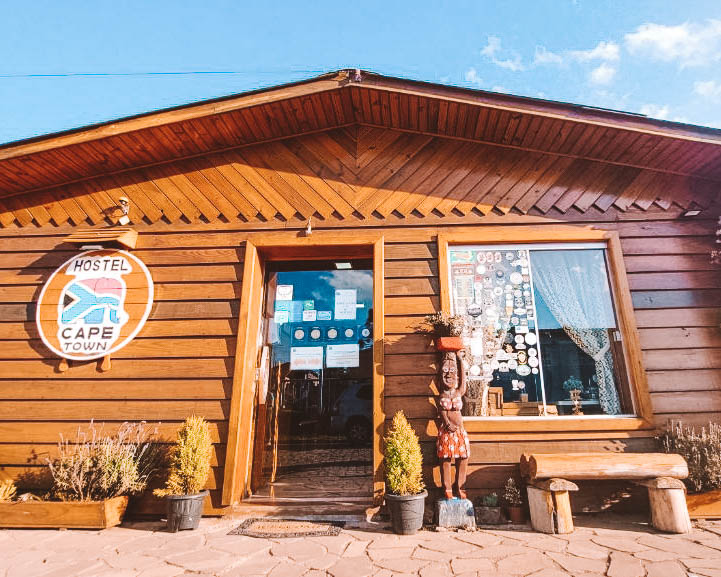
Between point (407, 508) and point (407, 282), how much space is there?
2.33 meters

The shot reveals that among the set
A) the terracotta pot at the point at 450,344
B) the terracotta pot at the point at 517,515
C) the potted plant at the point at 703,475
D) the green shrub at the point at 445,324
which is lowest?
the terracotta pot at the point at 517,515

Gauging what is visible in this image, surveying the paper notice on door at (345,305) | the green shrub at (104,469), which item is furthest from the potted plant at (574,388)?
the green shrub at (104,469)

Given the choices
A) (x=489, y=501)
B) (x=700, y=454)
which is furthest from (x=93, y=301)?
(x=700, y=454)

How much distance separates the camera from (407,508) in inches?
143

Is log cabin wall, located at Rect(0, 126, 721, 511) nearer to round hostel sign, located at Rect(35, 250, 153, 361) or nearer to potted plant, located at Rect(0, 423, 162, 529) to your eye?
round hostel sign, located at Rect(35, 250, 153, 361)

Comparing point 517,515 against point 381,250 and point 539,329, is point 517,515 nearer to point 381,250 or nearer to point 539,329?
point 539,329

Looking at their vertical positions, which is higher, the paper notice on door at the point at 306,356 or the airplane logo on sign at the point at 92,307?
the airplane logo on sign at the point at 92,307

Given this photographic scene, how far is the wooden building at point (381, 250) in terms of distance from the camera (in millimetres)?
4449

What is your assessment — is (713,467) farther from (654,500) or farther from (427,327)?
(427,327)

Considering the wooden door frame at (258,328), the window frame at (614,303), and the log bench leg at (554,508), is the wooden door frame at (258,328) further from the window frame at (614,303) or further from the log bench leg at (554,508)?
the log bench leg at (554,508)

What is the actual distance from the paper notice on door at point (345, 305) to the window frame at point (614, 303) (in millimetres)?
1488

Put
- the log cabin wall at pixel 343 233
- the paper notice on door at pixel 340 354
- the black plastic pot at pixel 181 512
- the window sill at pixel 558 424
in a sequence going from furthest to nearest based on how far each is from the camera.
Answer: the paper notice on door at pixel 340 354, the log cabin wall at pixel 343 233, the window sill at pixel 558 424, the black plastic pot at pixel 181 512

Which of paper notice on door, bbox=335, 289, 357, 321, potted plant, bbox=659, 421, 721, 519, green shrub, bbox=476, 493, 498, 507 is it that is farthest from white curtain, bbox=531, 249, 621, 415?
paper notice on door, bbox=335, 289, 357, 321

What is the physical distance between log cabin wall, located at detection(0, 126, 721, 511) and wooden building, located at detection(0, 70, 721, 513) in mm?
22
